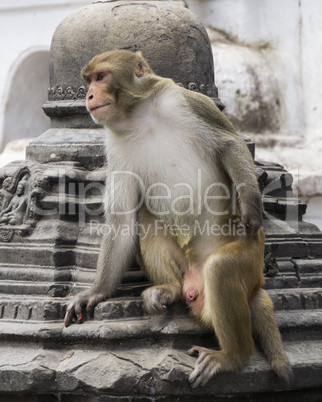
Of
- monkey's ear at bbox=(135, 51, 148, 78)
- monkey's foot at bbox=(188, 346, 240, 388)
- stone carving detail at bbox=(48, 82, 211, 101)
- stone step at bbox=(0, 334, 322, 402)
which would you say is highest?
monkey's ear at bbox=(135, 51, 148, 78)

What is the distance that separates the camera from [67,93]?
4.69 meters

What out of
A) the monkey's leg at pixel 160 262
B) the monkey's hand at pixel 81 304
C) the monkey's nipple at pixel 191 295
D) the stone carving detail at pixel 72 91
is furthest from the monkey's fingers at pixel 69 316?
the stone carving detail at pixel 72 91

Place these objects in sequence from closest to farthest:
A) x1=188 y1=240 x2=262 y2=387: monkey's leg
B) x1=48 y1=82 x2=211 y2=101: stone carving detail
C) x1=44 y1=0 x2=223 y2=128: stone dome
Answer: x1=188 y1=240 x2=262 y2=387: monkey's leg → x1=44 y1=0 x2=223 y2=128: stone dome → x1=48 y1=82 x2=211 y2=101: stone carving detail

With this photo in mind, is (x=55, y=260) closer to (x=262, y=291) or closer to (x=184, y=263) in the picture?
(x=184, y=263)

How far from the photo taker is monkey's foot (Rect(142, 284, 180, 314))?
11.9 ft

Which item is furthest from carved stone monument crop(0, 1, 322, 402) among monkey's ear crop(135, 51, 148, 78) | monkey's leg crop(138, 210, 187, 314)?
monkey's ear crop(135, 51, 148, 78)

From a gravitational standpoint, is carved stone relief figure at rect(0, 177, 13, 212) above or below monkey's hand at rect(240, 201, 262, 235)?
below

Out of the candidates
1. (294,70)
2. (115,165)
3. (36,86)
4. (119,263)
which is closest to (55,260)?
(119,263)

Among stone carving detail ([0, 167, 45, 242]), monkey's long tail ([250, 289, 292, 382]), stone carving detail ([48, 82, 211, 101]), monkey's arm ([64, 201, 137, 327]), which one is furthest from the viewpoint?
stone carving detail ([48, 82, 211, 101])

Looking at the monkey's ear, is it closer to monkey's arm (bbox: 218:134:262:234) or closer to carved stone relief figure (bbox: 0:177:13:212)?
monkey's arm (bbox: 218:134:262:234)

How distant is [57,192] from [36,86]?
542 cm

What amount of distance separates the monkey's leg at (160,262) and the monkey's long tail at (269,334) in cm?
41

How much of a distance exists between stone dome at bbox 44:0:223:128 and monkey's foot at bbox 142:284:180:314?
1.42 metres

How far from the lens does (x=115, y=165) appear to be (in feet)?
12.6
